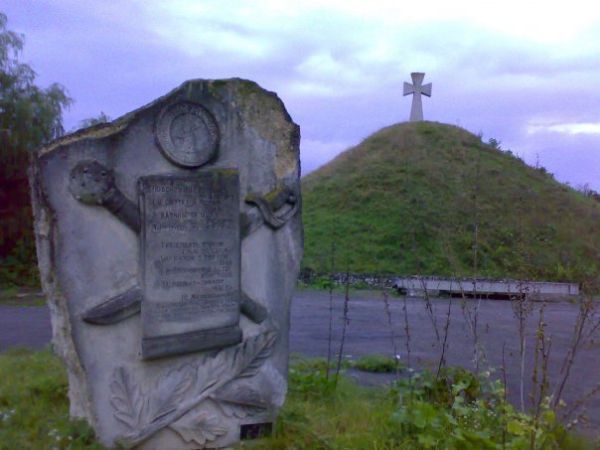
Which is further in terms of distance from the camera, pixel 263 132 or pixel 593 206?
pixel 593 206

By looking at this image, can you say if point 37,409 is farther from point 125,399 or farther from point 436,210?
point 436,210

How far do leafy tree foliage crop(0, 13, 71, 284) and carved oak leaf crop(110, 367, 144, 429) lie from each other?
15368mm

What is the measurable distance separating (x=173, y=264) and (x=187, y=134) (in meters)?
0.79

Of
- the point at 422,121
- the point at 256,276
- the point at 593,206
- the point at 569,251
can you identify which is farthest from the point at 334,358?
the point at 422,121

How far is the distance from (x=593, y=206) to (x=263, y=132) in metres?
23.0

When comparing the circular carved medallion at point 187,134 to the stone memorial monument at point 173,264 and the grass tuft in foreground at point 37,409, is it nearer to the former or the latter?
the stone memorial monument at point 173,264

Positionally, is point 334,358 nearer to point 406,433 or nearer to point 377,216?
point 406,433

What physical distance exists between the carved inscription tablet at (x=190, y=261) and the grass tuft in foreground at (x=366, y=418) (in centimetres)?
73

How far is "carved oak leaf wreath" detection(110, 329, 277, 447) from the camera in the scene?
4.64 m

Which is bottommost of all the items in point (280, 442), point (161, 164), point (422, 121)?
point (280, 442)

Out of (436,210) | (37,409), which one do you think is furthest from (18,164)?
(37,409)

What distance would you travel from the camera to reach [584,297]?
14.4 ft

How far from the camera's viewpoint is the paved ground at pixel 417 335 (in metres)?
7.89

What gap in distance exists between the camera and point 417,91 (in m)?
29.8
